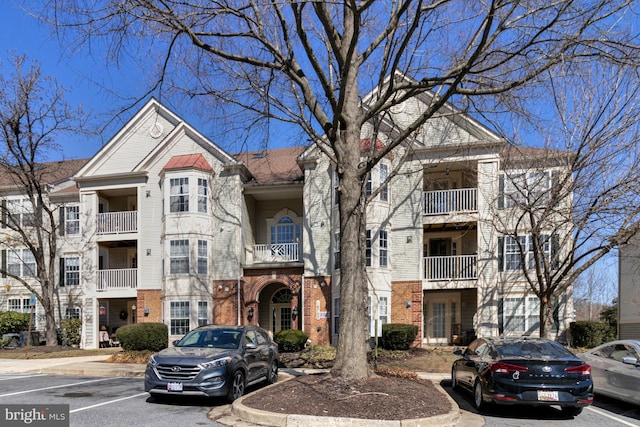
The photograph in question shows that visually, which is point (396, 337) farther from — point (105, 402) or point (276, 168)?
point (105, 402)

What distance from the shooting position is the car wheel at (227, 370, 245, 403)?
376 inches

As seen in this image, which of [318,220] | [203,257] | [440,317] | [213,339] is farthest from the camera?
[440,317]

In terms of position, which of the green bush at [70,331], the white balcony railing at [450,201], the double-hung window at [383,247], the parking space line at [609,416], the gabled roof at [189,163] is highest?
the gabled roof at [189,163]

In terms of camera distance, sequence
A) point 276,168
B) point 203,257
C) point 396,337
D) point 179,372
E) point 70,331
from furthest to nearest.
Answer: point 276,168
point 70,331
point 203,257
point 396,337
point 179,372

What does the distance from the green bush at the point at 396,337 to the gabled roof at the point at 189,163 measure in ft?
35.8

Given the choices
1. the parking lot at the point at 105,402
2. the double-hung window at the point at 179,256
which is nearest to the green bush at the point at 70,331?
the double-hung window at the point at 179,256

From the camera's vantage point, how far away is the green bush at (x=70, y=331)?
2502 cm

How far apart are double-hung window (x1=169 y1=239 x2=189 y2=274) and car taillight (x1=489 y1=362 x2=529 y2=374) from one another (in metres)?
17.0

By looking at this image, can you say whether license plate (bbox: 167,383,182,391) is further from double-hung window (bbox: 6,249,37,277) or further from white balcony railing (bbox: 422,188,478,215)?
double-hung window (bbox: 6,249,37,277)

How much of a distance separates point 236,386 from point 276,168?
17.4 metres

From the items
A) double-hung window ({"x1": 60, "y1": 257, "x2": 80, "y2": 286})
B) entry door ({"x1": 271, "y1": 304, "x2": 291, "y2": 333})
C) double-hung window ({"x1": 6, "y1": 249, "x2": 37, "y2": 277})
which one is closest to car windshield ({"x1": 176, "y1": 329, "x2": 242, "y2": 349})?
entry door ({"x1": 271, "y1": 304, "x2": 291, "y2": 333})

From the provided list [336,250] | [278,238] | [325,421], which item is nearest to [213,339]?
[325,421]

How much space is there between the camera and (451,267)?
2183cm

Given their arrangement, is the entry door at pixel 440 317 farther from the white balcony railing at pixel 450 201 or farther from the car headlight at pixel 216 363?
the car headlight at pixel 216 363
